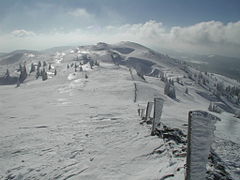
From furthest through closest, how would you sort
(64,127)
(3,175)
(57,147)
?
(64,127) → (57,147) → (3,175)

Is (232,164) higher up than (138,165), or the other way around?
(138,165)

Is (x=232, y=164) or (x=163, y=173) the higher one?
(x=163, y=173)

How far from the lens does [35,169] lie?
923cm

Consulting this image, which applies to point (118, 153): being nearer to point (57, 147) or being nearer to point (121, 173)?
point (121, 173)

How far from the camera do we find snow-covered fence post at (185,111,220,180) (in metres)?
5.32

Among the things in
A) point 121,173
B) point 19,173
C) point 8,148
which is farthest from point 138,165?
point 8,148

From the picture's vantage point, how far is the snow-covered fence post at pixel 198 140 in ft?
17.5

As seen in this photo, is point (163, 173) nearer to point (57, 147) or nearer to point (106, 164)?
point (106, 164)

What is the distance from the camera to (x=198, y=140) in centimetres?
543

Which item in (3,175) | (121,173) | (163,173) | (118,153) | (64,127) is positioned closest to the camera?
(163,173)

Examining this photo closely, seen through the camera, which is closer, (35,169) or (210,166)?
(210,166)

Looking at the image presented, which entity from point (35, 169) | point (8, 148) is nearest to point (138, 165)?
point (35, 169)

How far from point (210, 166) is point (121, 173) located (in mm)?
3863

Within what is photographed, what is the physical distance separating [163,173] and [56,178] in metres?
4.62
